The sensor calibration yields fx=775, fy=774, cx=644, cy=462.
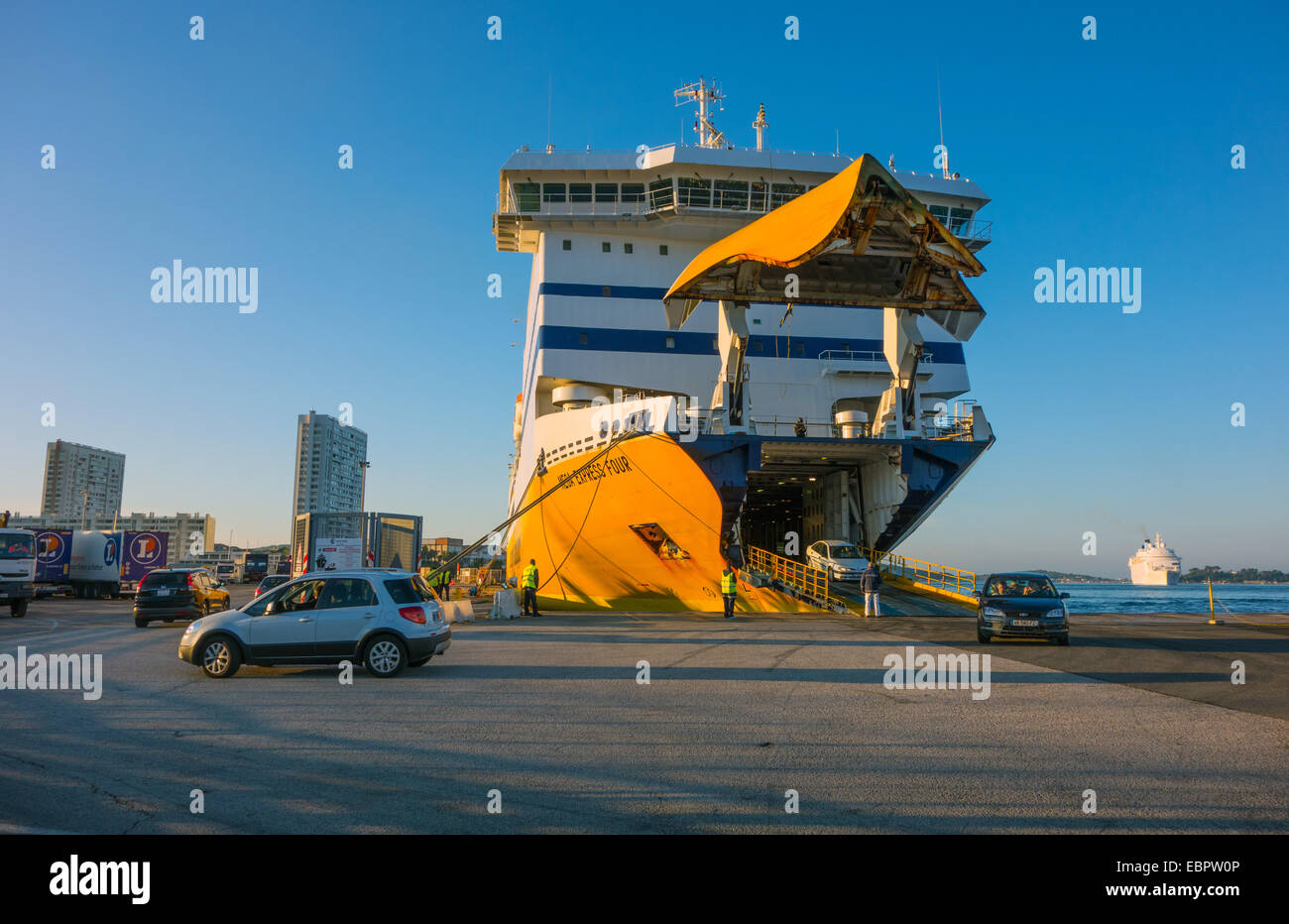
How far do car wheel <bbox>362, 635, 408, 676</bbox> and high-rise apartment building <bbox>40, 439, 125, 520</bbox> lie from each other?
454ft

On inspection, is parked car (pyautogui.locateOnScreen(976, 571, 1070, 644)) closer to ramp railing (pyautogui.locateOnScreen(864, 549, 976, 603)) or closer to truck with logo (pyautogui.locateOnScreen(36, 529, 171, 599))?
ramp railing (pyautogui.locateOnScreen(864, 549, 976, 603))

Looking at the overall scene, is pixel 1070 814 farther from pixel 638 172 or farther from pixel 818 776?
pixel 638 172

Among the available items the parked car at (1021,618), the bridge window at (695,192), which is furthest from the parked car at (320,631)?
the bridge window at (695,192)

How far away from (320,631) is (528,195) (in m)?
19.4

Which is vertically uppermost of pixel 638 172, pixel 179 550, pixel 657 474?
pixel 638 172

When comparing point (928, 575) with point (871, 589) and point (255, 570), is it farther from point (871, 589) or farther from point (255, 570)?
point (255, 570)

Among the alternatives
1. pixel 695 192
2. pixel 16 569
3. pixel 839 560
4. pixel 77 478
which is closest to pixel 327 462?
pixel 77 478

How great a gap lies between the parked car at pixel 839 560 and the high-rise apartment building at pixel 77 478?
134 meters

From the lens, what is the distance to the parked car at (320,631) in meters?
10.2

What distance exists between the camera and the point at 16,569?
21.3 metres

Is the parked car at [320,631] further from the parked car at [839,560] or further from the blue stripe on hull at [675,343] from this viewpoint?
the parked car at [839,560]
